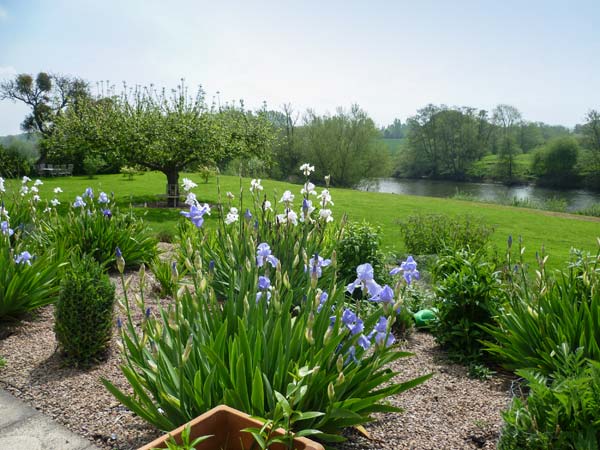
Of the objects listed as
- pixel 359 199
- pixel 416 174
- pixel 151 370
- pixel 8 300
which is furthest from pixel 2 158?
pixel 416 174

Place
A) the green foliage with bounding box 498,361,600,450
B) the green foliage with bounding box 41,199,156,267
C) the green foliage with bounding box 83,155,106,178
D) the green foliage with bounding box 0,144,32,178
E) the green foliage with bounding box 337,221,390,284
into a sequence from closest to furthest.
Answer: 1. the green foliage with bounding box 498,361,600,450
2. the green foliage with bounding box 337,221,390,284
3. the green foliage with bounding box 41,199,156,267
4. the green foliage with bounding box 0,144,32,178
5. the green foliage with bounding box 83,155,106,178

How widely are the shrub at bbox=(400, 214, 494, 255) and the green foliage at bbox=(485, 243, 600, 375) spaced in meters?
4.06

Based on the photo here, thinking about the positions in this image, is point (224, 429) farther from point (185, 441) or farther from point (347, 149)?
point (347, 149)

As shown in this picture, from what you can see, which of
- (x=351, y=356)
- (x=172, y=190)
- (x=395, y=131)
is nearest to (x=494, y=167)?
(x=172, y=190)

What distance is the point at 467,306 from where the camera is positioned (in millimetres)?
4266

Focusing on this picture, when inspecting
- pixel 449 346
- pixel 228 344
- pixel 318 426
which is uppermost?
pixel 228 344

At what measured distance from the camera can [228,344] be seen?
8.60 feet

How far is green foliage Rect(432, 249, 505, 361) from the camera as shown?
4156 mm

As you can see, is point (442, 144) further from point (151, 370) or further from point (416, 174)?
point (151, 370)

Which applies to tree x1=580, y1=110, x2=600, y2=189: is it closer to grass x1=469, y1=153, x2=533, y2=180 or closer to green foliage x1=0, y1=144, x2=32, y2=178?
grass x1=469, y1=153, x2=533, y2=180

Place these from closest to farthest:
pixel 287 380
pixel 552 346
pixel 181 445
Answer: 1. pixel 181 445
2. pixel 287 380
3. pixel 552 346

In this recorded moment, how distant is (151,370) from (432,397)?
1.90 m

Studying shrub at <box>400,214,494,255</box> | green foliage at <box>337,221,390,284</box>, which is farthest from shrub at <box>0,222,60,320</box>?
shrub at <box>400,214,494,255</box>

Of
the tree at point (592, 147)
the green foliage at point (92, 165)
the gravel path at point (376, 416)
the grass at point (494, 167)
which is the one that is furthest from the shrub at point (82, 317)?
the grass at point (494, 167)
